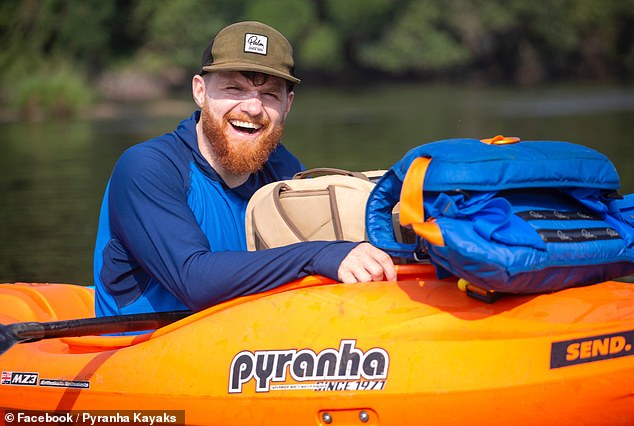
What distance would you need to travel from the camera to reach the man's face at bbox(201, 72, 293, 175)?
361 cm

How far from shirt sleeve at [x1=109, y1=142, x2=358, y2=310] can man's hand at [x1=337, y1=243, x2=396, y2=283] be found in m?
0.02

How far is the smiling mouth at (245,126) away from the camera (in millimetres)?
3625

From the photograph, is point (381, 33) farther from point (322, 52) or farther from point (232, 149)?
point (232, 149)

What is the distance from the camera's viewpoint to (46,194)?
11273 mm

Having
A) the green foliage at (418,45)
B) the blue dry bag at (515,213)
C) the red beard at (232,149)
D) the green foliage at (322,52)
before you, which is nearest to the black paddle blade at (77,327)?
the red beard at (232,149)

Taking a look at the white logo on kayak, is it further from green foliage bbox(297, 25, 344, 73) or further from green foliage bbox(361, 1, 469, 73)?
green foliage bbox(361, 1, 469, 73)

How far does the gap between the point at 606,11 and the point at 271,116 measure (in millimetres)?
35337

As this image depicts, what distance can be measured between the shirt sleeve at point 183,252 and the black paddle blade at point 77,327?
0.19 meters

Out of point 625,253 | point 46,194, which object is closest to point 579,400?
point 625,253

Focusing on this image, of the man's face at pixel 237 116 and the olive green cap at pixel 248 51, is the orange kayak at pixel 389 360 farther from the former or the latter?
the olive green cap at pixel 248 51

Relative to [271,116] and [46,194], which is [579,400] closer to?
[271,116]

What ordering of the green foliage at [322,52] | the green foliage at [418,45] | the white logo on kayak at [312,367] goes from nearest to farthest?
the white logo on kayak at [312,367] < the green foliage at [322,52] < the green foliage at [418,45]

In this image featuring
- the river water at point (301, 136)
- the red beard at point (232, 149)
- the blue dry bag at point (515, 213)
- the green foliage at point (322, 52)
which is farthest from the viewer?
the green foliage at point (322, 52)

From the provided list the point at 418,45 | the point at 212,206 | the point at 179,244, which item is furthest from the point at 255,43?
the point at 418,45
